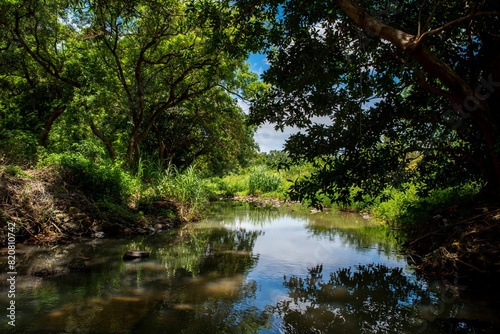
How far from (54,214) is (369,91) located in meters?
7.77

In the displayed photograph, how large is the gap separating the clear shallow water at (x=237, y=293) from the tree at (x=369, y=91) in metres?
1.65

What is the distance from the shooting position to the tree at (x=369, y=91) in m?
5.94

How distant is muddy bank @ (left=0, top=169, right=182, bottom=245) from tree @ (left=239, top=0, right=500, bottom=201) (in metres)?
5.37

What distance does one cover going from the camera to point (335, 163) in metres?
6.21

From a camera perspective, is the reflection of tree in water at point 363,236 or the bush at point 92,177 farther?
the bush at point 92,177

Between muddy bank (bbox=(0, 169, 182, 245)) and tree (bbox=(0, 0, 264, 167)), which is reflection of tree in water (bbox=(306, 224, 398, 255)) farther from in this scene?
tree (bbox=(0, 0, 264, 167))

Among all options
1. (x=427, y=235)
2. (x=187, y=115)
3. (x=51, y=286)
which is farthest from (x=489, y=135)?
(x=187, y=115)

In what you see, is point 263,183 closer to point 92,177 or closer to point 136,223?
point 136,223

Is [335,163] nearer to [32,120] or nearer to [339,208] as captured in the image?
[339,208]

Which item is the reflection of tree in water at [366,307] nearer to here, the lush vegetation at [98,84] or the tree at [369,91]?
the tree at [369,91]

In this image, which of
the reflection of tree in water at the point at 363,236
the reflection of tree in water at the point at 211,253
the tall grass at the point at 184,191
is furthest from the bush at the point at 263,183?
the reflection of tree in water at the point at 211,253

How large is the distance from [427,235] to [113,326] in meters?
5.80

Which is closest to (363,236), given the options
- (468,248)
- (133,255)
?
(468,248)

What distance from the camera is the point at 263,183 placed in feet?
90.9
